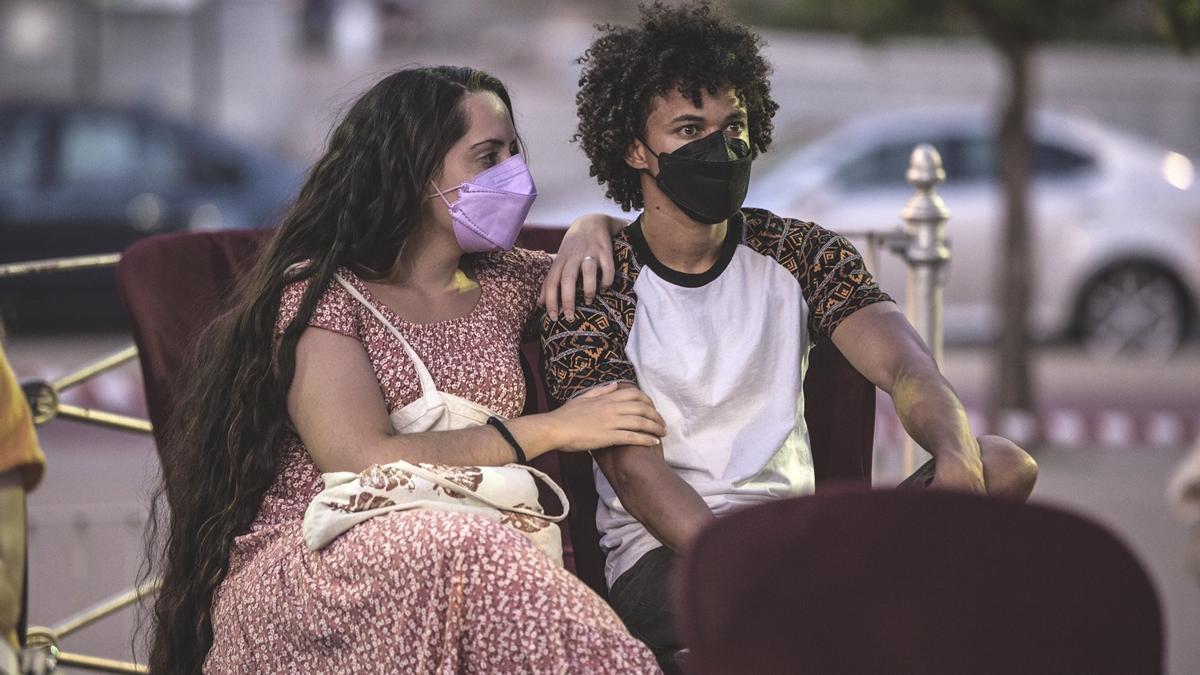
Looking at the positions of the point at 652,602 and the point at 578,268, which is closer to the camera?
the point at 652,602

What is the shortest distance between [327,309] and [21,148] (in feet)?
27.3

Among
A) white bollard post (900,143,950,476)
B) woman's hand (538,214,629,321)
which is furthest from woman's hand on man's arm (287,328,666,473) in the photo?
white bollard post (900,143,950,476)

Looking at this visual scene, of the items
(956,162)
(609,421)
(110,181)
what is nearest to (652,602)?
(609,421)

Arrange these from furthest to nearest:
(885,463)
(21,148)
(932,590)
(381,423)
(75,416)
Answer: (21,148) < (885,463) < (75,416) < (381,423) < (932,590)

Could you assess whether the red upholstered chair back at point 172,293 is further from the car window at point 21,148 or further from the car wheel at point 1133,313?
the car wheel at point 1133,313

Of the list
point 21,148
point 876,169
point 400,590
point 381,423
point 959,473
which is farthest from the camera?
point 21,148

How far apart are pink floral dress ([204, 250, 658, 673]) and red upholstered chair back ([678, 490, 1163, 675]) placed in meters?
0.72

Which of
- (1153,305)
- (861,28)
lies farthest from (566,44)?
(861,28)

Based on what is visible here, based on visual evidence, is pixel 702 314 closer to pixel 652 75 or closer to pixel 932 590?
pixel 652 75

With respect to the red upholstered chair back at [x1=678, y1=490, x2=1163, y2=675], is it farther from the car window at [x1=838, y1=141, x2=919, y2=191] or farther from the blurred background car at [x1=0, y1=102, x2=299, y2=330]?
the blurred background car at [x1=0, y1=102, x2=299, y2=330]

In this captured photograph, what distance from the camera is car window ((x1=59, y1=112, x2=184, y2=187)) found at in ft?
35.3

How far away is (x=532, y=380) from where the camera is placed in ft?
12.5

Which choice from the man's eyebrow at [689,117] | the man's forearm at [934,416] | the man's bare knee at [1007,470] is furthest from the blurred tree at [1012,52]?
the man's bare knee at [1007,470]

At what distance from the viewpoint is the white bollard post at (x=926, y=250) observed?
458 centimetres
